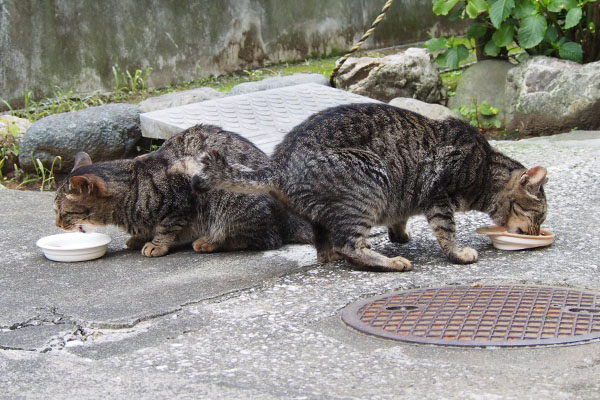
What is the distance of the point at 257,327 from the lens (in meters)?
3.59

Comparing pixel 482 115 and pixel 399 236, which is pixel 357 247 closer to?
pixel 399 236

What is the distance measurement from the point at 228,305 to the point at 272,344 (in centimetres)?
59

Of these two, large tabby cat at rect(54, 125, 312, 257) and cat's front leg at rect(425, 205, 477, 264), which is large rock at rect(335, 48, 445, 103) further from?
cat's front leg at rect(425, 205, 477, 264)

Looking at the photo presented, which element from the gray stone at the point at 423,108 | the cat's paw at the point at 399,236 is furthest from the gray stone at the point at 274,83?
the cat's paw at the point at 399,236

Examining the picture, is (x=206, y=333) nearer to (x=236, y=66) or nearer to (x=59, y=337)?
(x=59, y=337)

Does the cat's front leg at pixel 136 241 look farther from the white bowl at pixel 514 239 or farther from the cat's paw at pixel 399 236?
the white bowl at pixel 514 239

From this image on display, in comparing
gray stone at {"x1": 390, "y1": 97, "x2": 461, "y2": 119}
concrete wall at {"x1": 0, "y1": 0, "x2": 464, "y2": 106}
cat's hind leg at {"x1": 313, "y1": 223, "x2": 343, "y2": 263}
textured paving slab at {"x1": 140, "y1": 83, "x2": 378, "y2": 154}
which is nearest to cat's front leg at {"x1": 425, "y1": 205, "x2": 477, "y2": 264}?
cat's hind leg at {"x1": 313, "y1": 223, "x2": 343, "y2": 263}

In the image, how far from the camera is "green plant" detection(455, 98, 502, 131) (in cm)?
831

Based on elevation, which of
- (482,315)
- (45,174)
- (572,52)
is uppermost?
(572,52)

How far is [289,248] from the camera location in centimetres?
503

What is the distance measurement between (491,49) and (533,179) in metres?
4.37

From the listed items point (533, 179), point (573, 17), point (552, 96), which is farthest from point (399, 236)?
point (573, 17)

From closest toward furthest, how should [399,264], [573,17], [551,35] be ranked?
1. [399,264]
2. [573,17]
3. [551,35]

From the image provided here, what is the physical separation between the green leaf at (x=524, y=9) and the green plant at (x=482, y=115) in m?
0.98
